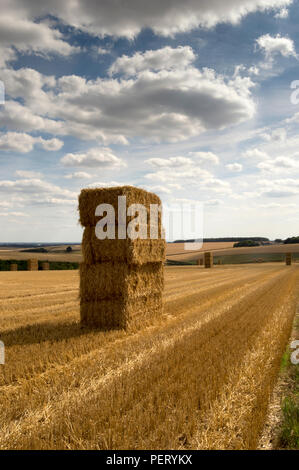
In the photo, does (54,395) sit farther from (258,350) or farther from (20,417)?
(258,350)

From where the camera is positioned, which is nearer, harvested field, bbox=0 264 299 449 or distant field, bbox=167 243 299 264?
harvested field, bbox=0 264 299 449

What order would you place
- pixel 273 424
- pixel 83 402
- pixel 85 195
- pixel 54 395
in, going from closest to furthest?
pixel 273 424
pixel 83 402
pixel 54 395
pixel 85 195

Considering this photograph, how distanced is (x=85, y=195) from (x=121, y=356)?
4439 millimetres

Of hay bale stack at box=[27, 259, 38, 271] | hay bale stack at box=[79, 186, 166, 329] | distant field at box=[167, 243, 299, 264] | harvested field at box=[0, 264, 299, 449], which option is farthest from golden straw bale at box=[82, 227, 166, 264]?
distant field at box=[167, 243, 299, 264]

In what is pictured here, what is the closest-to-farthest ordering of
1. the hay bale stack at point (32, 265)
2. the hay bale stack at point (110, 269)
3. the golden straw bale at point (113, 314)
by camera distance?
the golden straw bale at point (113, 314) < the hay bale stack at point (110, 269) < the hay bale stack at point (32, 265)

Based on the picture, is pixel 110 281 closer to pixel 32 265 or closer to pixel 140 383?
pixel 140 383

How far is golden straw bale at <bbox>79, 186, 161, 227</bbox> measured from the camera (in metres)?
8.80

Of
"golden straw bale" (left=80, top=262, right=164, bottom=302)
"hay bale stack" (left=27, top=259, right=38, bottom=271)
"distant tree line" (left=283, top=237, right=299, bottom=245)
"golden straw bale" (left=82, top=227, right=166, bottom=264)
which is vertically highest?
"distant tree line" (left=283, top=237, right=299, bottom=245)

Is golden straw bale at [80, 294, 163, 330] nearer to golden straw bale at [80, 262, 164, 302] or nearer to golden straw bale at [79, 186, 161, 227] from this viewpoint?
golden straw bale at [80, 262, 164, 302]

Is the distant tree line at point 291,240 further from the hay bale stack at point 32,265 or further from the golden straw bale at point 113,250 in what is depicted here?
the golden straw bale at point 113,250

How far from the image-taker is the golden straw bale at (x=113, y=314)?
28.5ft

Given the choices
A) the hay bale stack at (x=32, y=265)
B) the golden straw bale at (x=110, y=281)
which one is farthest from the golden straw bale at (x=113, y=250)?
the hay bale stack at (x=32, y=265)
